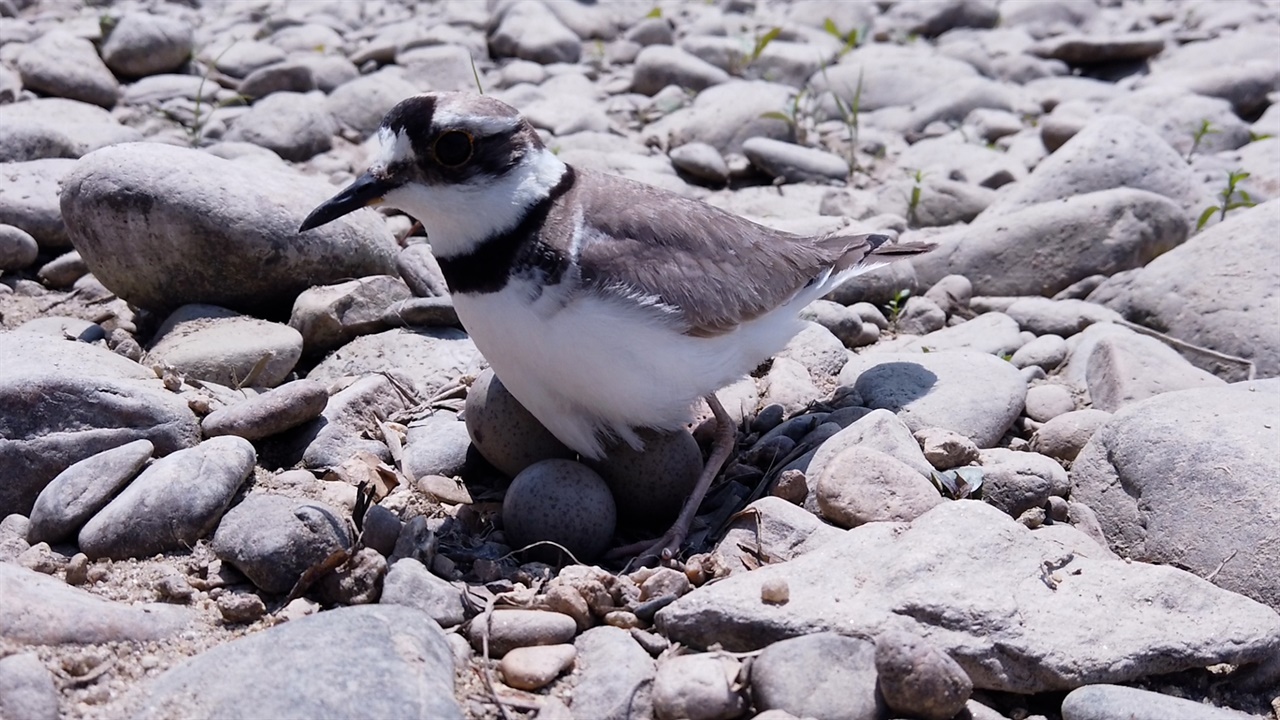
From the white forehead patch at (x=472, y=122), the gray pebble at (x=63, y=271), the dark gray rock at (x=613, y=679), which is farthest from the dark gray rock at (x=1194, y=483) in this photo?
the gray pebble at (x=63, y=271)

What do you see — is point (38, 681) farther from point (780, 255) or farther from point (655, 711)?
point (780, 255)

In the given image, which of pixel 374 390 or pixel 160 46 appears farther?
pixel 160 46

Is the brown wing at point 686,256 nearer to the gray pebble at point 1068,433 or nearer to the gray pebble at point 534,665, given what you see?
the gray pebble at point 1068,433

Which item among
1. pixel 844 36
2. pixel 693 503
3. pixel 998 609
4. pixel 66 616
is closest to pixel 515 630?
pixel 693 503

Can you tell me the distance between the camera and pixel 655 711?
3.95 metres

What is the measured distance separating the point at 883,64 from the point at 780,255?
18.3 ft

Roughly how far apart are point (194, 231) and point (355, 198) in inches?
63.4

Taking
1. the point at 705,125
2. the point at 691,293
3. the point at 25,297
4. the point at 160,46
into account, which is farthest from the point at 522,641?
the point at 160,46

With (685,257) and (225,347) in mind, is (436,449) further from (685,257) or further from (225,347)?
(685,257)

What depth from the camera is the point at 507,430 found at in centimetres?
534

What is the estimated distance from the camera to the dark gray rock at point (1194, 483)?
4.69 meters

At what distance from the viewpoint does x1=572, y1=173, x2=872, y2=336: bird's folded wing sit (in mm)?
5090

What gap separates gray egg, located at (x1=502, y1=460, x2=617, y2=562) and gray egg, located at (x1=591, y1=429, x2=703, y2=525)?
0.90ft

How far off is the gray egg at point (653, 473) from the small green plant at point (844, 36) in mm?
6947
